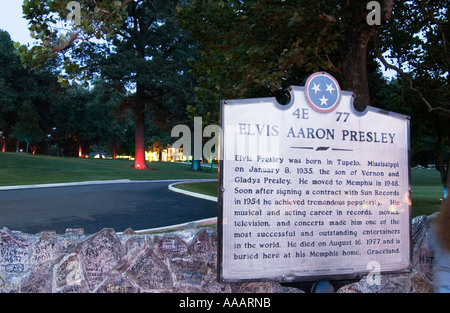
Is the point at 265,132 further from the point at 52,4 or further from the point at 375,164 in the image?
the point at 52,4

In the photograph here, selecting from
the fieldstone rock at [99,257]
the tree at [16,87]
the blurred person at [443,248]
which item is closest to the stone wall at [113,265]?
the fieldstone rock at [99,257]

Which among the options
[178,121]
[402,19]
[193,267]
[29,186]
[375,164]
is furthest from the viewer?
[178,121]

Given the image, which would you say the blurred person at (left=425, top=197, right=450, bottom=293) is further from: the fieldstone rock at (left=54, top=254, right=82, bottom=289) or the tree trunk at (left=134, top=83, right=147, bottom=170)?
the tree trunk at (left=134, top=83, right=147, bottom=170)

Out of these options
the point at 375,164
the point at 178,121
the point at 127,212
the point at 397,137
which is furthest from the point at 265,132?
the point at 178,121

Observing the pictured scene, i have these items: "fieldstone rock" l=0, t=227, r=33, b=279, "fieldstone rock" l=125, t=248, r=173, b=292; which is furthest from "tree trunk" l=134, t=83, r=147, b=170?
"fieldstone rock" l=125, t=248, r=173, b=292

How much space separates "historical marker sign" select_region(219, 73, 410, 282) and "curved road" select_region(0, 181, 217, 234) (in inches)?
258

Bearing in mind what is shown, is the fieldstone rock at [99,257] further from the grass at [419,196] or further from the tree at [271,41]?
the grass at [419,196]

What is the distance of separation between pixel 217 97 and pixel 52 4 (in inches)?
165

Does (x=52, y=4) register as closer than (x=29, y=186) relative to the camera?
Yes

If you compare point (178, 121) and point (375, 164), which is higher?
point (178, 121)

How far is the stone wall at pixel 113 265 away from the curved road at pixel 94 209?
4.78 meters

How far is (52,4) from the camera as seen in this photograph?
5.99 m

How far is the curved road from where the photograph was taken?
10328 mm

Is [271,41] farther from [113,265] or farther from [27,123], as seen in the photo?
[27,123]
